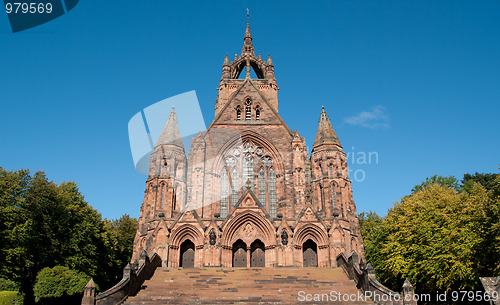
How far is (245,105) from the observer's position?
118ft

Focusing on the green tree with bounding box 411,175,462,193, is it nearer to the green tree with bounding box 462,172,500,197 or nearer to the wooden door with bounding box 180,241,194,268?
the green tree with bounding box 462,172,500,197

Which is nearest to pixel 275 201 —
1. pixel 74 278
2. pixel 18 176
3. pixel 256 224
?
pixel 256 224

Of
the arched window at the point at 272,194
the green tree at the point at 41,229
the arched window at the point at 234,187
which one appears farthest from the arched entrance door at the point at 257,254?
the green tree at the point at 41,229

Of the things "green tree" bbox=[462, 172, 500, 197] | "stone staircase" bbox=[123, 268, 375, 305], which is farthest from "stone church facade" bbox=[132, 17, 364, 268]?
"green tree" bbox=[462, 172, 500, 197]

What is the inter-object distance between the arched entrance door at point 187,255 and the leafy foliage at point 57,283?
8798 millimetres

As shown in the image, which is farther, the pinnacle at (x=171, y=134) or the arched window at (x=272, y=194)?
the pinnacle at (x=171, y=134)

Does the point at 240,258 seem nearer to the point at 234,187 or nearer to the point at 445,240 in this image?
the point at 234,187

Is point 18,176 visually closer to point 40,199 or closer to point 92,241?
point 40,199

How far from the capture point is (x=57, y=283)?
29469 millimetres

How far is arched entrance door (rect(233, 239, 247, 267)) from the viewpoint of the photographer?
27938 mm

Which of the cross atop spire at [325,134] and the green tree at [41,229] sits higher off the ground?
the cross atop spire at [325,134]

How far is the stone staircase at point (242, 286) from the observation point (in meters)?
19.7

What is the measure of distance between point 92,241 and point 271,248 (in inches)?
684

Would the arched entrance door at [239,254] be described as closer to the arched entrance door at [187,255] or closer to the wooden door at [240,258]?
Answer: the wooden door at [240,258]
